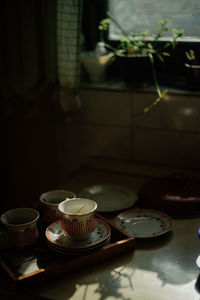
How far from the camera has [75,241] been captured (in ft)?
4.09

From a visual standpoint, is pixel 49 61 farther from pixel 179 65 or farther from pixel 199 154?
pixel 199 154

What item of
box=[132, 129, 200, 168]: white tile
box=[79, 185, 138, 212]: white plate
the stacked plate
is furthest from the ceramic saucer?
box=[132, 129, 200, 168]: white tile

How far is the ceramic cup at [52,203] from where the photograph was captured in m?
1.36

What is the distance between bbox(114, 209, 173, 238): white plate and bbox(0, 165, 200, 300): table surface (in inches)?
0.8

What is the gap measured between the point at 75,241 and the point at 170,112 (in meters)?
0.72

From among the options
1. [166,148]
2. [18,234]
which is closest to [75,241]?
[18,234]

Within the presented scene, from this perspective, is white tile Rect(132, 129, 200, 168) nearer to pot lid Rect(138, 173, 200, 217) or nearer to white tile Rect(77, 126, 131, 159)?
white tile Rect(77, 126, 131, 159)

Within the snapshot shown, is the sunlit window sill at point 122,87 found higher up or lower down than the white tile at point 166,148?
higher up

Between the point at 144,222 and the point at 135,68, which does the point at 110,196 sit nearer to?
the point at 144,222

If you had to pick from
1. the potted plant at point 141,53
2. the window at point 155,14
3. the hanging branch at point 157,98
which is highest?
the window at point 155,14

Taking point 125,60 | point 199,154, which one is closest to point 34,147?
point 125,60

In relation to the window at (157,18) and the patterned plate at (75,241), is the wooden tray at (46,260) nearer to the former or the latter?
the patterned plate at (75,241)

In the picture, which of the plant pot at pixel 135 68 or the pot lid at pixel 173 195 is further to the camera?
the plant pot at pixel 135 68

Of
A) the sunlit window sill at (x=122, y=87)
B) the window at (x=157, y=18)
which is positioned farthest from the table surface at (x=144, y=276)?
the window at (x=157, y=18)
